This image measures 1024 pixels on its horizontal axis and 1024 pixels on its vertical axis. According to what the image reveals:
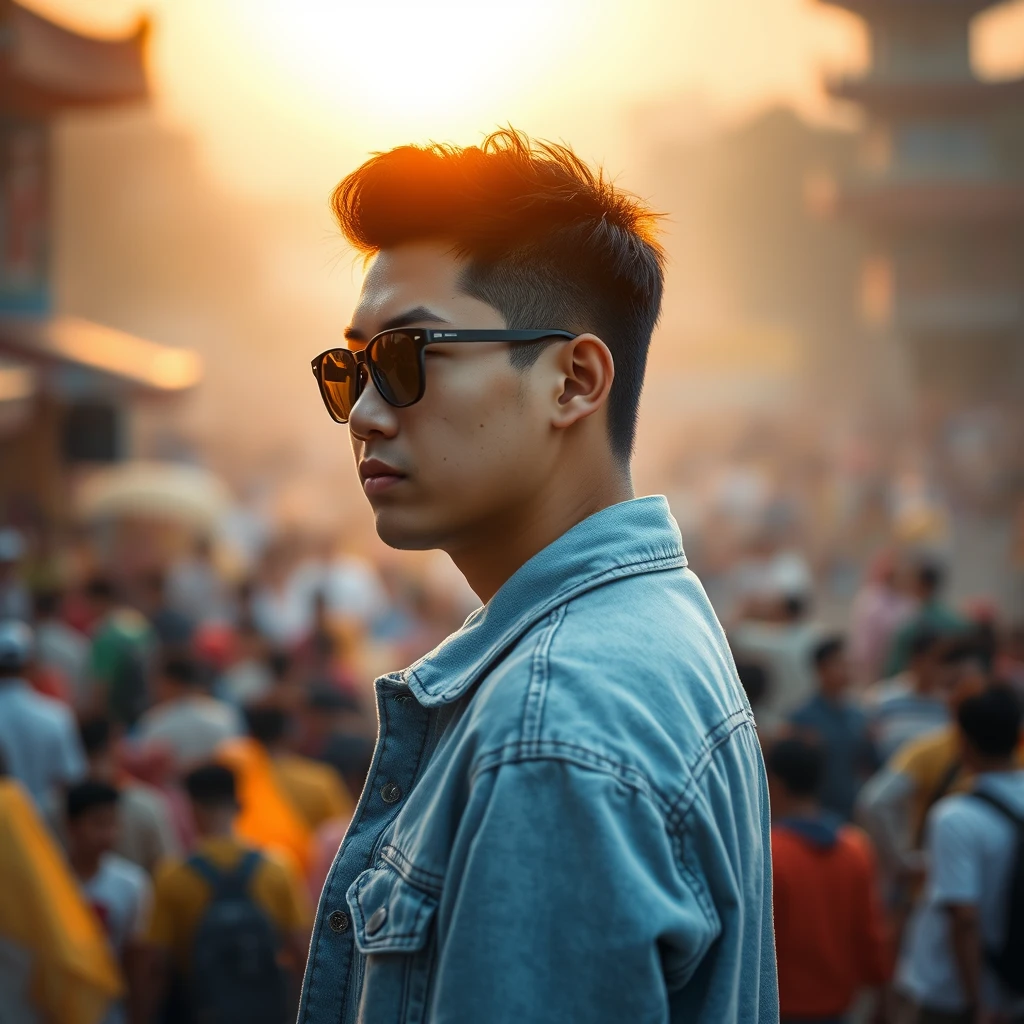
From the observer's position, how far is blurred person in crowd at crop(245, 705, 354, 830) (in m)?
4.52

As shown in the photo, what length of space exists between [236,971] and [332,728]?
1.99 metres

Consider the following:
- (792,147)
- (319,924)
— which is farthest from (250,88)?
(319,924)

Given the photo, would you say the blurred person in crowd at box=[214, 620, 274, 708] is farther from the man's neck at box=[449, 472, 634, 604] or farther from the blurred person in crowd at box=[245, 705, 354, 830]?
the man's neck at box=[449, 472, 634, 604]

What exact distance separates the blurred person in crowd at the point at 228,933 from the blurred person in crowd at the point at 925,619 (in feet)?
12.0

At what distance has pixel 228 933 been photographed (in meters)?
3.39

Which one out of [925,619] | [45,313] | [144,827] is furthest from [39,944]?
[45,313]

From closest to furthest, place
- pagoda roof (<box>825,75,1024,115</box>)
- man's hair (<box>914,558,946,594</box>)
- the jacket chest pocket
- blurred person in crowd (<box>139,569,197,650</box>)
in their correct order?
the jacket chest pocket → man's hair (<box>914,558,946,594</box>) → blurred person in crowd (<box>139,569,197,650</box>) → pagoda roof (<box>825,75,1024,115</box>)

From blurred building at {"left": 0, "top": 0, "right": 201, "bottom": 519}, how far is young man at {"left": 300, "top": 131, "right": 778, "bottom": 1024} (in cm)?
876

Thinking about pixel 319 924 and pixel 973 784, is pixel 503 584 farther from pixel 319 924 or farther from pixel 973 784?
pixel 973 784

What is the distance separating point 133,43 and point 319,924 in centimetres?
1019

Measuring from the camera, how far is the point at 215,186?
5872cm

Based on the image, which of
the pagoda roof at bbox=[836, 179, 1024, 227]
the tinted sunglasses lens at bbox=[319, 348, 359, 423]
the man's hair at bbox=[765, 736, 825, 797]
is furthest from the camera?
the pagoda roof at bbox=[836, 179, 1024, 227]

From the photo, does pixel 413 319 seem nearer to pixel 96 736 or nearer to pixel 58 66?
pixel 96 736

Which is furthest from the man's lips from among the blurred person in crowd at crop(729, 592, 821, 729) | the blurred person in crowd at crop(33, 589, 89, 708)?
the blurred person in crowd at crop(33, 589, 89, 708)
